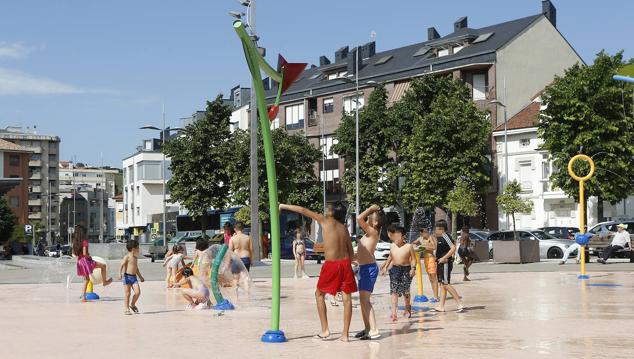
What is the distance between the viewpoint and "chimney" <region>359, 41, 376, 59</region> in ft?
248

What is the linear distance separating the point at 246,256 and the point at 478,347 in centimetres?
860

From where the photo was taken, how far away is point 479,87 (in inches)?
2368

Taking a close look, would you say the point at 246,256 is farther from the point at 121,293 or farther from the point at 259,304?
the point at 121,293

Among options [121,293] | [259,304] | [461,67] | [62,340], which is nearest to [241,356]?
[62,340]

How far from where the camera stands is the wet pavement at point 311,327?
389 inches

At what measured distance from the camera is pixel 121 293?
2083cm

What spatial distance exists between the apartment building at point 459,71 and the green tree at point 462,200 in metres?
6.90

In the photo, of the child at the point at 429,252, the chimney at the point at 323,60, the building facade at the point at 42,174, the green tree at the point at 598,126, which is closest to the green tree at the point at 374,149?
the green tree at the point at 598,126

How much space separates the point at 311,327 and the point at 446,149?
41448 mm

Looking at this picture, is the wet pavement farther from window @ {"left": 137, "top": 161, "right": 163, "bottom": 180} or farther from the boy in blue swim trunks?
window @ {"left": 137, "top": 161, "right": 163, "bottom": 180}

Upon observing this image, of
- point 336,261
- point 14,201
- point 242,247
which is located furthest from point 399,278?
point 14,201

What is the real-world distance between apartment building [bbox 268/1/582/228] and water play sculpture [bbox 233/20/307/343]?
42.9m

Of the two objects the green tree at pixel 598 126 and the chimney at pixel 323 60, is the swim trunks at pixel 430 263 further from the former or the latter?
the chimney at pixel 323 60

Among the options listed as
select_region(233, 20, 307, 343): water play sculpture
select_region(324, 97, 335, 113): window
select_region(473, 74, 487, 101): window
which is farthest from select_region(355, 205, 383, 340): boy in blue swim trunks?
select_region(324, 97, 335, 113): window
